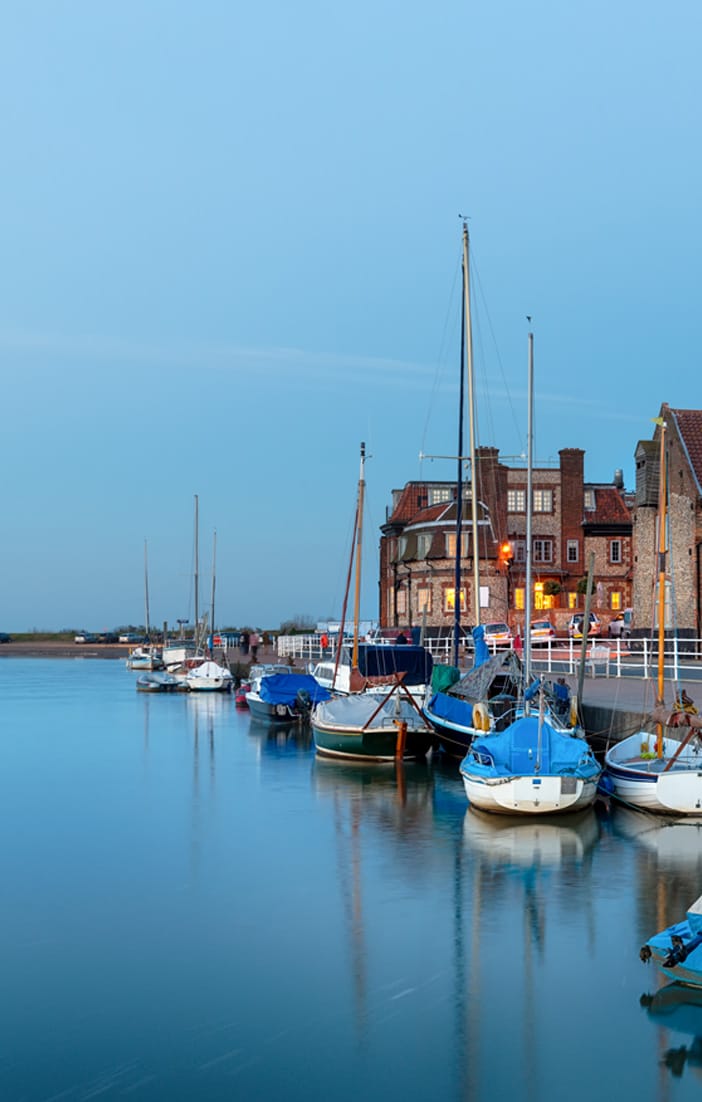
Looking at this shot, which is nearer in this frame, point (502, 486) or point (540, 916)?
point (540, 916)

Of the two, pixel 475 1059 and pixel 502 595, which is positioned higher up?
pixel 502 595

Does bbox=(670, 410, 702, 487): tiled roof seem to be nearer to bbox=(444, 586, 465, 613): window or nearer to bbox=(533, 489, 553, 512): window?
bbox=(533, 489, 553, 512): window

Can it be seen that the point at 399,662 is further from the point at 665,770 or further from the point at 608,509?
the point at 608,509

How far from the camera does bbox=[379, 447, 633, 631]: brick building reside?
7312 centimetres

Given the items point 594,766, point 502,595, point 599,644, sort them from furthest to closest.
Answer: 1. point 502,595
2. point 599,644
3. point 594,766

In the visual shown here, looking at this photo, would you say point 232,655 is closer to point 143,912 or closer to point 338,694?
point 338,694

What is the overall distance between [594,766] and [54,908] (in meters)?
11.6

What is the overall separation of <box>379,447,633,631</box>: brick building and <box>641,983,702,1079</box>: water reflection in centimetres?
5882

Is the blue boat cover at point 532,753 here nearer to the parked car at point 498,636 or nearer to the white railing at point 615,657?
the white railing at point 615,657

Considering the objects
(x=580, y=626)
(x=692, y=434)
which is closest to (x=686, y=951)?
(x=692, y=434)

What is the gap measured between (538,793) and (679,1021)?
38.2 ft

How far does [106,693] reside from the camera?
3073 inches

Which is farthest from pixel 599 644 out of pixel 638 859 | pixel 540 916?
pixel 540 916

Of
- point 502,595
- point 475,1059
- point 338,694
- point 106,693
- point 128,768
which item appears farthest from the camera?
point 106,693
